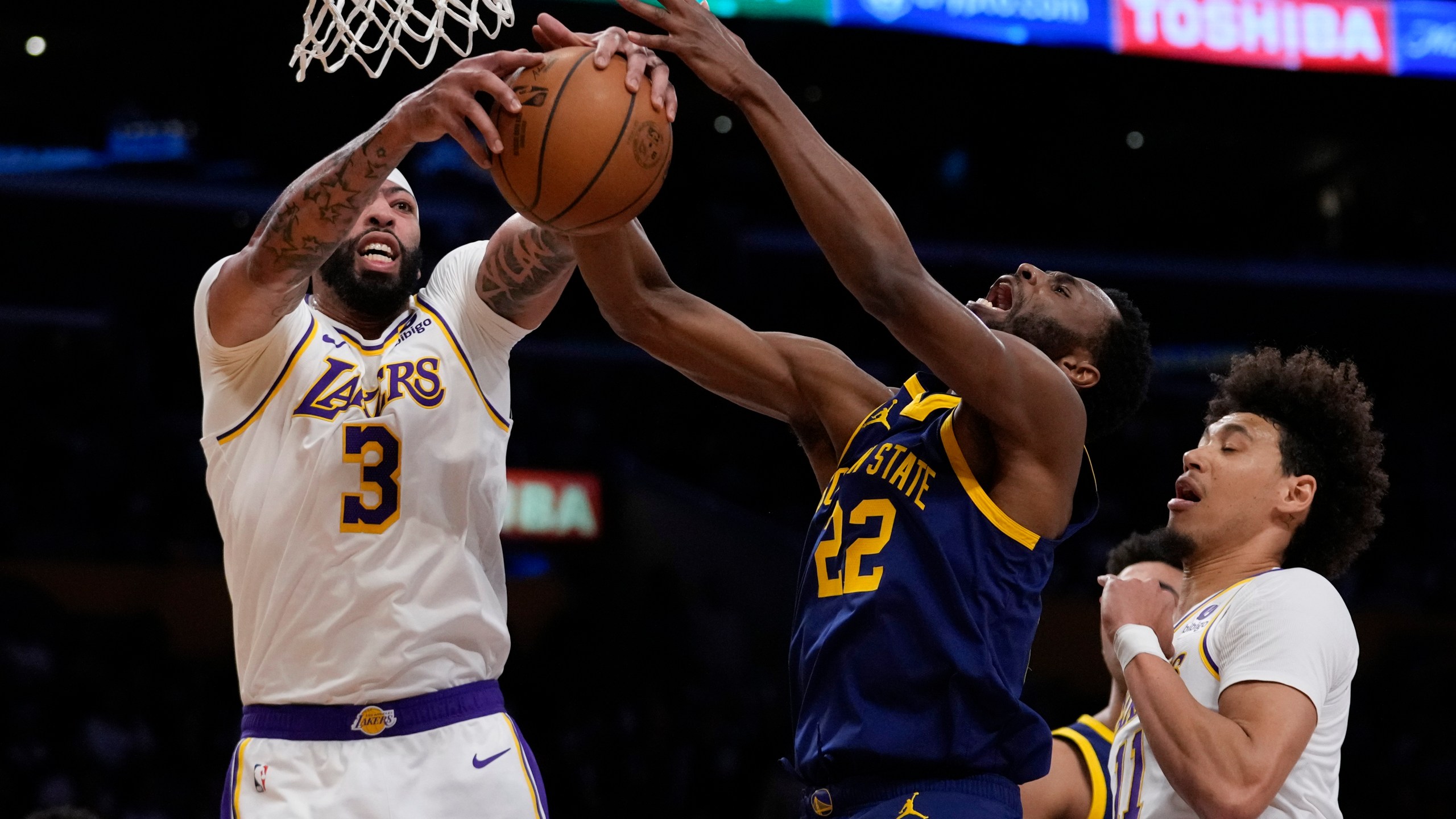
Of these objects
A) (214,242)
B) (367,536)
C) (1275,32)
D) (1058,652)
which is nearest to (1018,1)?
Answer: (1275,32)

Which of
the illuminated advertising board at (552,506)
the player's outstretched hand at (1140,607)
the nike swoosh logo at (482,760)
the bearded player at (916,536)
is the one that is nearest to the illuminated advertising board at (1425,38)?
the illuminated advertising board at (552,506)

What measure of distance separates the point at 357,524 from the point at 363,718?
0.43 m

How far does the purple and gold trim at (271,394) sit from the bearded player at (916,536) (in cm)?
118

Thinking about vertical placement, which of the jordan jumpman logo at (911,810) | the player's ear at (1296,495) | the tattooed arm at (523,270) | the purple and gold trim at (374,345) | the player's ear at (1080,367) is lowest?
the jordan jumpman logo at (911,810)

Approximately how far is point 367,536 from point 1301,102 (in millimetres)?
9027

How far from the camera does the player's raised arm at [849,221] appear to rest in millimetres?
2908

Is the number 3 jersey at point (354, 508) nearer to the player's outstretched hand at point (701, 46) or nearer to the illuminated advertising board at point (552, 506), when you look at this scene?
the player's outstretched hand at point (701, 46)

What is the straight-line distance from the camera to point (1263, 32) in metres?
9.53

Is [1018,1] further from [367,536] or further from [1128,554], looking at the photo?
[367,536]

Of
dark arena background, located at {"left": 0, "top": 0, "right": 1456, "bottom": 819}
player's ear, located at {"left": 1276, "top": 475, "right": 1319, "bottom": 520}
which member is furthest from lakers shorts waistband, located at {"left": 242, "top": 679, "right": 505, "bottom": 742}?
dark arena background, located at {"left": 0, "top": 0, "right": 1456, "bottom": 819}

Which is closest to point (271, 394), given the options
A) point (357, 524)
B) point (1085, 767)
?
point (357, 524)

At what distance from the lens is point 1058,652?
12.0m

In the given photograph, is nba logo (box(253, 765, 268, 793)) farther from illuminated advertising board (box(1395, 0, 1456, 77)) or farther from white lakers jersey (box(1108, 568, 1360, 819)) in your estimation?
illuminated advertising board (box(1395, 0, 1456, 77))

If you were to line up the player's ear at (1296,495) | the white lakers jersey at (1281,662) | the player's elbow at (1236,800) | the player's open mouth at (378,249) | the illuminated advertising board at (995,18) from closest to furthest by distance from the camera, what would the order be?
the player's elbow at (1236,800) → the white lakers jersey at (1281,662) → the player's ear at (1296,495) → the player's open mouth at (378,249) → the illuminated advertising board at (995,18)
